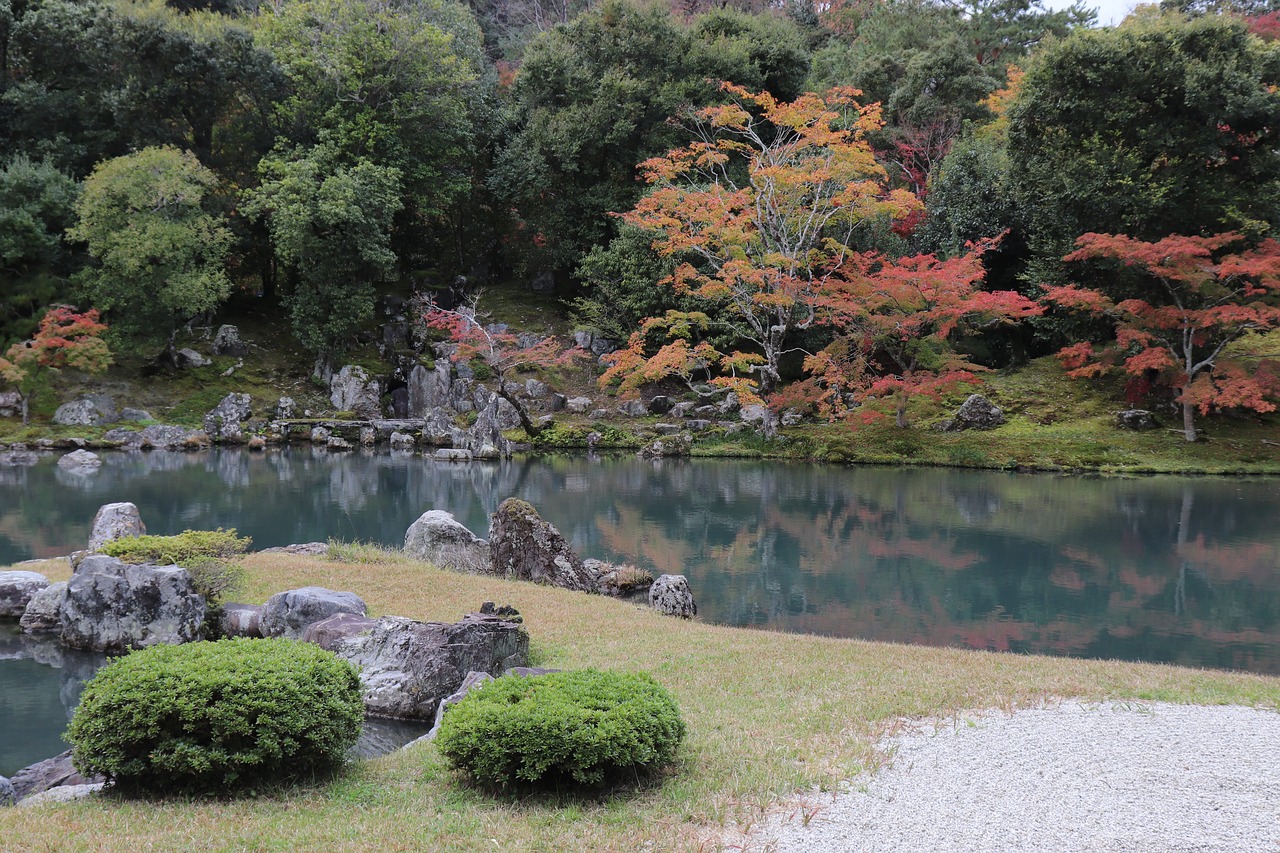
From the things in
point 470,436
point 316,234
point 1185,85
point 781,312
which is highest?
point 1185,85

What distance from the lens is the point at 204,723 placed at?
14.1 feet

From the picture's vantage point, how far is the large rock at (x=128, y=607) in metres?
8.31

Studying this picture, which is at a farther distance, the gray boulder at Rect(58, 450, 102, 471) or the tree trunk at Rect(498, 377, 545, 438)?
the tree trunk at Rect(498, 377, 545, 438)

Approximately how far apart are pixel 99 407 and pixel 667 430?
60.0 feet

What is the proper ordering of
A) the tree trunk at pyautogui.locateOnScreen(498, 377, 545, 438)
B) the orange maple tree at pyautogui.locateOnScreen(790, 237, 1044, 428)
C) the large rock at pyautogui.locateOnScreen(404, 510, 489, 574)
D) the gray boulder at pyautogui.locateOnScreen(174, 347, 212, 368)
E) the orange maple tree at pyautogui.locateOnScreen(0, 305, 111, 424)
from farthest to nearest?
the gray boulder at pyautogui.locateOnScreen(174, 347, 212, 368) → the tree trunk at pyautogui.locateOnScreen(498, 377, 545, 438) → the orange maple tree at pyautogui.locateOnScreen(0, 305, 111, 424) → the orange maple tree at pyautogui.locateOnScreen(790, 237, 1044, 428) → the large rock at pyautogui.locateOnScreen(404, 510, 489, 574)

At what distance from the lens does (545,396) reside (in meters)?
29.0

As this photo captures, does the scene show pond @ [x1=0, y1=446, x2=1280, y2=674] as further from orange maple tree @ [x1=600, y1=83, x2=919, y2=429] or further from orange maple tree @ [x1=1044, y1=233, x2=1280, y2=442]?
orange maple tree @ [x1=600, y1=83, x2=919, y2=429]

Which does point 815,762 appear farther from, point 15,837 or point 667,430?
point 667,430

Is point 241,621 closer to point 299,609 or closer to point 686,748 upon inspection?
point 299,609

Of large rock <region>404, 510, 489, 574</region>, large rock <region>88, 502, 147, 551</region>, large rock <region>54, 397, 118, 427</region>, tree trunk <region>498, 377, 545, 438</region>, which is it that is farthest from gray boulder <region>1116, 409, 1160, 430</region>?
large rock <region>54, 397, 118, 427</region>

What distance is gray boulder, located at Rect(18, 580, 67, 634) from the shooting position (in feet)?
29.8

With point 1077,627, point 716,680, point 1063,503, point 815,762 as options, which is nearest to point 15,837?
point 815,762

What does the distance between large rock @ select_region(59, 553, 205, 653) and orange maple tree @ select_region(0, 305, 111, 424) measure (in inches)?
806

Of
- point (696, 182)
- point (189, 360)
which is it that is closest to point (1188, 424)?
point (696, 182)
